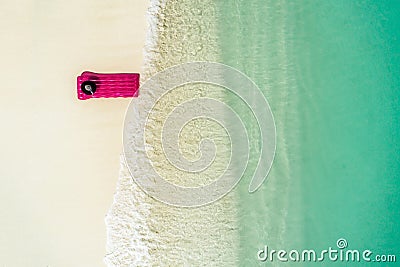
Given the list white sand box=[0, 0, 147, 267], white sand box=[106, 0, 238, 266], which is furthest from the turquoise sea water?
white sand box=[0, 0, 147, 267]

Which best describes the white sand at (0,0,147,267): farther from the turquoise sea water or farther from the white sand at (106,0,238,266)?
the turquoise sea water

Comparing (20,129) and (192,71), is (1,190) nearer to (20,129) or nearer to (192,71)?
(20,129)

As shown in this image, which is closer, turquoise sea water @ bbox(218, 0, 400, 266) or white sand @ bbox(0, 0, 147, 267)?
white sand @ bbox(0, 0, 147, 267)

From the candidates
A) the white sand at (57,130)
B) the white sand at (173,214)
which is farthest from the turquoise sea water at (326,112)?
the white sand at (57,130)

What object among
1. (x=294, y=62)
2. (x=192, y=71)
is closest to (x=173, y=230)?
(x=192, y=71)

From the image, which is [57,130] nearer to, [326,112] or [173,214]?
[173,214]

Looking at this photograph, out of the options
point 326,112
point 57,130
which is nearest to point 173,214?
point 57,130
